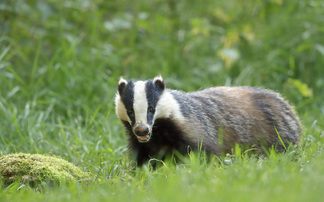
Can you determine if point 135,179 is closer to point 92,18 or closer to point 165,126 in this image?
point 165,126

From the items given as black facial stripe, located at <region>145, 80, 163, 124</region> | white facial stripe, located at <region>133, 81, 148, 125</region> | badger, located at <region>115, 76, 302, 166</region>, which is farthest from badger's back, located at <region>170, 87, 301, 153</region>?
white facial stripe, located at <region>133, 81, 148, 125</region>

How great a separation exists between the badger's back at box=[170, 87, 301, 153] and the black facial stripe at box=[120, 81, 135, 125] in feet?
1.37

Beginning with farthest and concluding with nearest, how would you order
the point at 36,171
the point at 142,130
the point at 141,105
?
1. the point at 141,105
2. the point at 142,130
3. the point at 36,171

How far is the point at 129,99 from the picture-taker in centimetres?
429

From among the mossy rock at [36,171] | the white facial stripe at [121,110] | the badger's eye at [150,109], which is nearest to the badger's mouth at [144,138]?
the badger's eye at [150,109]

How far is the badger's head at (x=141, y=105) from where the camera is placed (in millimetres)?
4102

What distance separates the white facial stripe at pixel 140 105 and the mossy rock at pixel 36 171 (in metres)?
0.60

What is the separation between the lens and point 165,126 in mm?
4371

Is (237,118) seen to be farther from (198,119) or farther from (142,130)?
(142,130)

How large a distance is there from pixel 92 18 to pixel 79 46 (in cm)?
52

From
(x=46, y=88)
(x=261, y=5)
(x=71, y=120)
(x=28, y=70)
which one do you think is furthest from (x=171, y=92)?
(x=261, y=5)

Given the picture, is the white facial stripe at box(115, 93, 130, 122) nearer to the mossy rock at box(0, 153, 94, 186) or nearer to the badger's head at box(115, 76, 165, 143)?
the badger's head at box(115, 76, 165, 143)

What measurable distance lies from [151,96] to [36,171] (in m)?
1.11

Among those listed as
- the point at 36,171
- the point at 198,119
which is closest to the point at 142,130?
the point at 198,119
